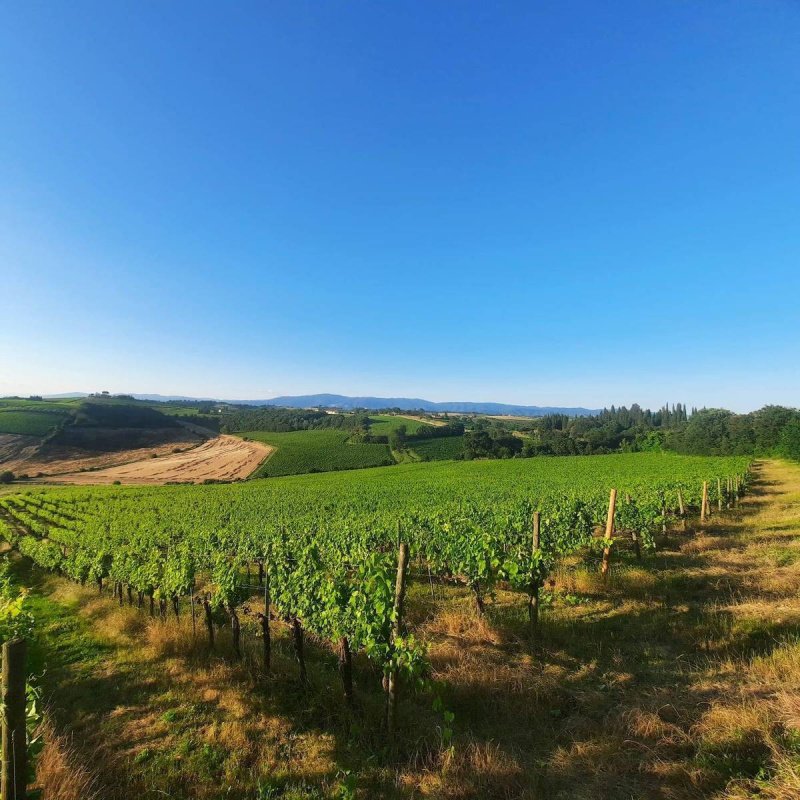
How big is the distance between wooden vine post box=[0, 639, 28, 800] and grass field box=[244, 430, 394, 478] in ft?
248

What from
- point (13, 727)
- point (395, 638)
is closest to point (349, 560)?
point (395, 638)

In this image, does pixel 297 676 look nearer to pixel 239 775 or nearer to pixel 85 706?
pixel 239 775

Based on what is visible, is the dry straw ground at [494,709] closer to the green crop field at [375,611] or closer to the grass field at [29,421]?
the green crop field at [375,611]

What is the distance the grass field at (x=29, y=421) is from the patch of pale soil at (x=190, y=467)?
2835cm

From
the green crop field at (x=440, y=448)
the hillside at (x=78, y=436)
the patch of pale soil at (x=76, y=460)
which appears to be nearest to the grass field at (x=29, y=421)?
the hillside at (x=78, y=436)

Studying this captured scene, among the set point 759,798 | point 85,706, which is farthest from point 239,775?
point 759,798

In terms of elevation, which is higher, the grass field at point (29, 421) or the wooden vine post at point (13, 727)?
the wooden vine post at point (13, 727)

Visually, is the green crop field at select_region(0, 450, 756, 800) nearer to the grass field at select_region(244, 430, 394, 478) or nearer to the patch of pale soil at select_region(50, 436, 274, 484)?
the patch of pale soil at select_region(50, 436, 274, 484)

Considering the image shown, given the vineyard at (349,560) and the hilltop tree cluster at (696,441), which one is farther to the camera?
the hilltop tree cluster at (696,441)

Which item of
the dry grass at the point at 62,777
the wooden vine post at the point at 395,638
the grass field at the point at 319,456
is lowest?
the grass field at the point at 319,456

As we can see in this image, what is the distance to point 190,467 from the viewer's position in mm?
85125

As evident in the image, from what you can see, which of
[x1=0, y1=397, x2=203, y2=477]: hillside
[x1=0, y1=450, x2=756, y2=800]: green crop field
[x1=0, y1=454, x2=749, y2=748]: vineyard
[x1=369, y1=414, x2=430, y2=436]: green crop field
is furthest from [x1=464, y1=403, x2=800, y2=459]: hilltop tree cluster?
[x1=0, y1=397, x2=203, y2=477]: hillside

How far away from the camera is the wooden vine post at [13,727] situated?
3447mm

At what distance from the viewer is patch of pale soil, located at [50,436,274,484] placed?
74625 millimetres
